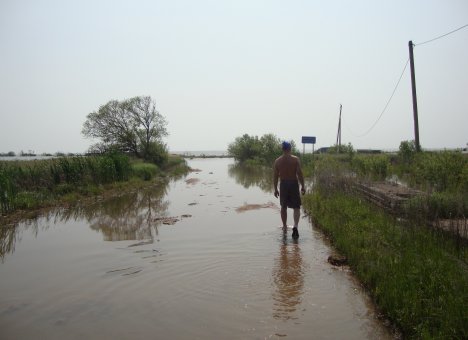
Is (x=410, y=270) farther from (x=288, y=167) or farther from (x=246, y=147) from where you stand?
(x=246, y=147)

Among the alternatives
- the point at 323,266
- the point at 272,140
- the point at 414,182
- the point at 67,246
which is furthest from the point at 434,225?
the point at 272,140

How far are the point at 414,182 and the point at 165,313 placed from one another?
10489mm

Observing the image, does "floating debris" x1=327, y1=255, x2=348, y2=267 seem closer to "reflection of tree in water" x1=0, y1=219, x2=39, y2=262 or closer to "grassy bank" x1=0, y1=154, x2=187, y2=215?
"reflection of tree in water" x1=0, y1=219, x2=39, y2=262

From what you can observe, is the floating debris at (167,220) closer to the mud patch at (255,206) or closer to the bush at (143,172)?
the mud patch at (255,206)

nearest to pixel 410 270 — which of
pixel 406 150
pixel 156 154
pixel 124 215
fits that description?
pixel 124 215

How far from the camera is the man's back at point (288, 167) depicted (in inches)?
325

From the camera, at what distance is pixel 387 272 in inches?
188

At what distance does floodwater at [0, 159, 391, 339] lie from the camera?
4004 mm

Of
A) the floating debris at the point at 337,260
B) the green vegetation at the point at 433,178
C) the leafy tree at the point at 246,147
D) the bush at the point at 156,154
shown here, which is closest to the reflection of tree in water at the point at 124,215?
the floating debris at the point at 337,260

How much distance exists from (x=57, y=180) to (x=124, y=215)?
637 cm

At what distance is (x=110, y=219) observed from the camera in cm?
1132

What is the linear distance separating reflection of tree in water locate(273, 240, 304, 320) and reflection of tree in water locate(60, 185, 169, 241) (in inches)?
137

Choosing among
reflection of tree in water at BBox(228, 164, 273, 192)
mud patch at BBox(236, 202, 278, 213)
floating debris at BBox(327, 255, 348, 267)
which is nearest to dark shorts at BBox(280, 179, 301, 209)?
floating debris at BBox(327, 255, 348, 267)

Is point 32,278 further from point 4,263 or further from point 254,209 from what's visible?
point 254,209
